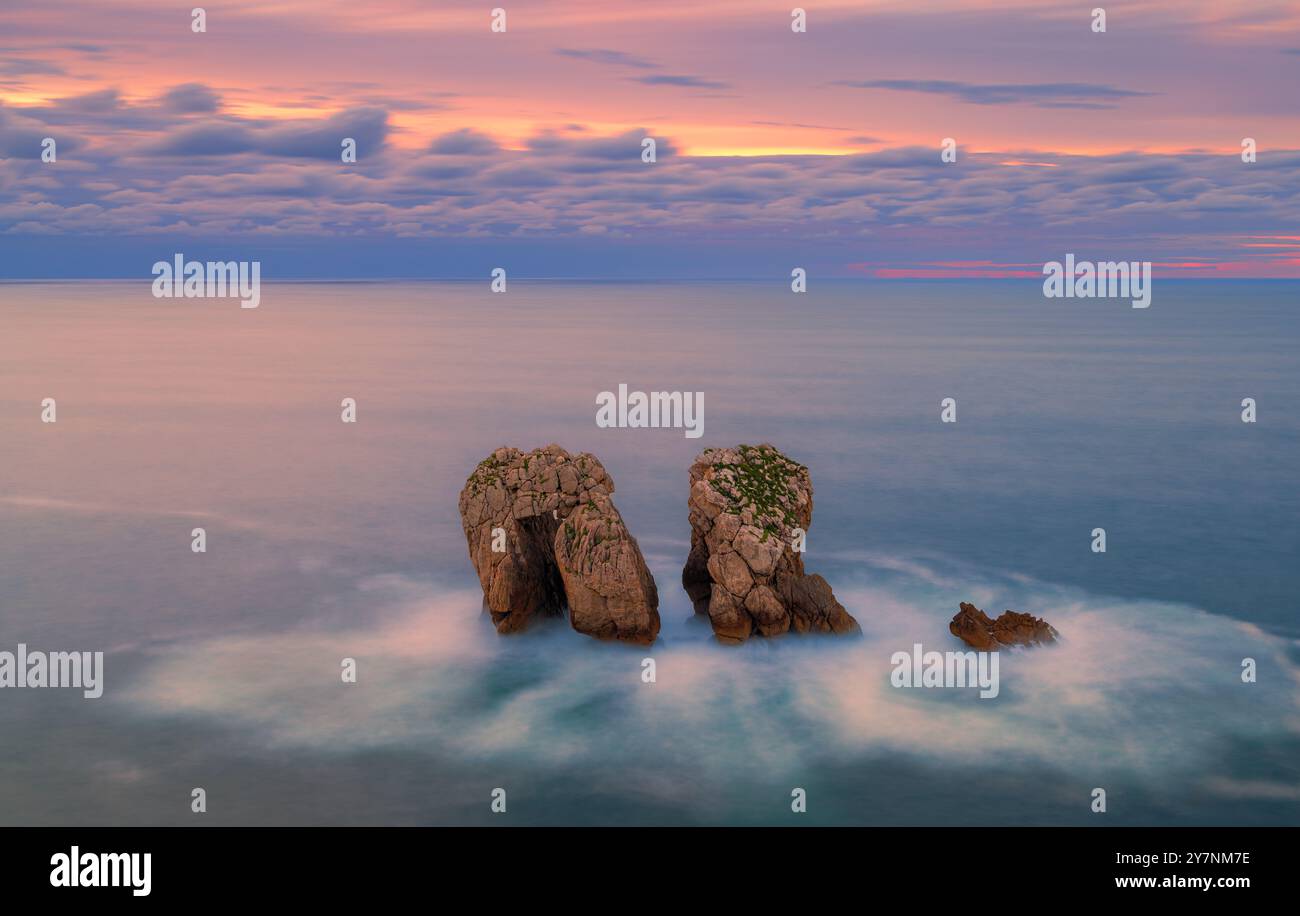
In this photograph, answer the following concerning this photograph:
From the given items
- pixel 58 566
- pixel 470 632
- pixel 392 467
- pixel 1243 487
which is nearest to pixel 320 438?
pixel 392 467

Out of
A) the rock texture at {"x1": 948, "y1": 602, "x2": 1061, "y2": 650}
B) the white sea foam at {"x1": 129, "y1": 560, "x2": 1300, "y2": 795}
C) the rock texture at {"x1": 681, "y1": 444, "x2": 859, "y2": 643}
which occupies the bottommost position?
the white sea foam at {"x1": 129, "y1": 560, "x2": 1300, "y2": 795}

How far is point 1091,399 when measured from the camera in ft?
284

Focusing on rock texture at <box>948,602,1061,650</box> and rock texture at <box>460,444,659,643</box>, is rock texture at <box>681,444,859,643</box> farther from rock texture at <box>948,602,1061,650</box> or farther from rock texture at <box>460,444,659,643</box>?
rock texture at <box>948,602,1061,650</box>

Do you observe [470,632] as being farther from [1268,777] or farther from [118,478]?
[118,478]

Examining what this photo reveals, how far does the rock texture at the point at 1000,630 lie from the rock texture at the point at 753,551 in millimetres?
2913

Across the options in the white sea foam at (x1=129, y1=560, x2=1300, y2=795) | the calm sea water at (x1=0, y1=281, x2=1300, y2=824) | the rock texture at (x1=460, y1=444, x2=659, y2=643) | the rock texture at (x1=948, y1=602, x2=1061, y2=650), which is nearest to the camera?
the calm sea water at (x1=0, y1=281, x2=1300, y2=824)

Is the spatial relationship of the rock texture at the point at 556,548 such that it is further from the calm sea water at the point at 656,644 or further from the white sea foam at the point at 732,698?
the calm sea water at the point at 656,644

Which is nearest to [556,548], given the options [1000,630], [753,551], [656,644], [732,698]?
[656,644]

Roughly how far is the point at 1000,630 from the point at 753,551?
7.04 m

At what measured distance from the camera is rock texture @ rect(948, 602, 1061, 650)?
3200 centimetres

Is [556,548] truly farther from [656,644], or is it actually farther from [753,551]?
[753,551]

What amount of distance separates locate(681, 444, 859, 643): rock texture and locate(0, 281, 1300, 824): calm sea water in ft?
2.62

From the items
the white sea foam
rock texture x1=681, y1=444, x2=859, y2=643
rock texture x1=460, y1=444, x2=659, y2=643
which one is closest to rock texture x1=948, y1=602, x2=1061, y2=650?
the white sea foam

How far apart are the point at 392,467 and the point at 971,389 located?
162 feet
